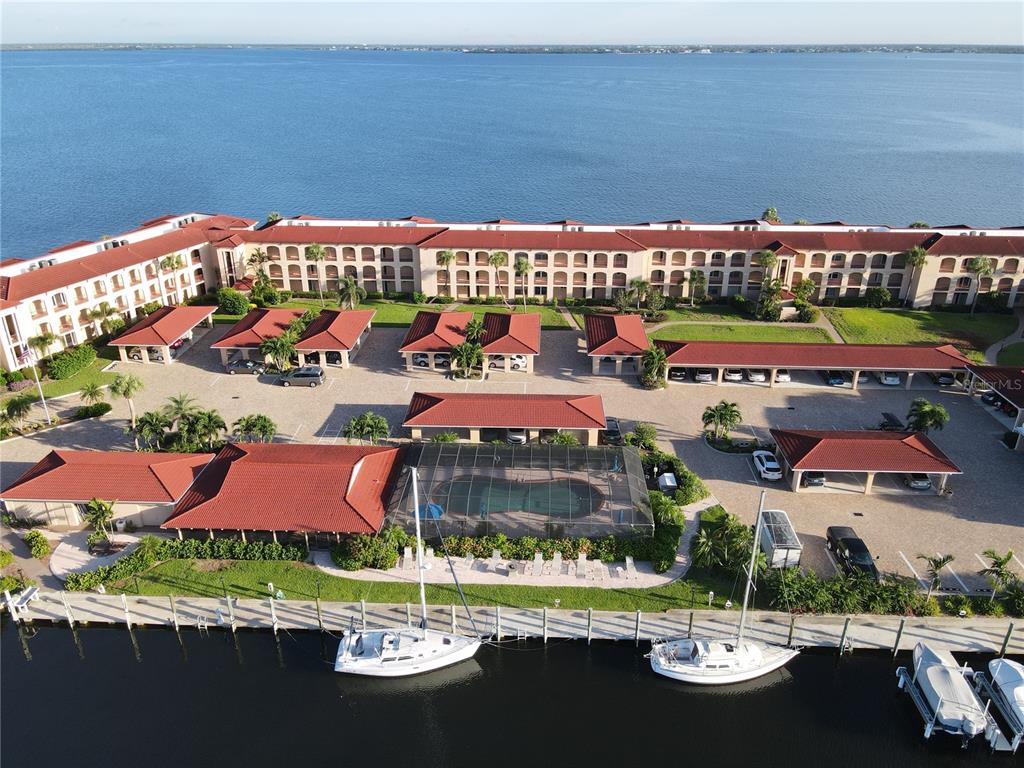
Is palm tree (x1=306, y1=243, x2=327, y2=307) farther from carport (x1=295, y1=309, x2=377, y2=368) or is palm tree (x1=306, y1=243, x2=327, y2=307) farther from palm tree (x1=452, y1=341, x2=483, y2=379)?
palm tree (x1=452, y1=341, x2=483, y2=379)

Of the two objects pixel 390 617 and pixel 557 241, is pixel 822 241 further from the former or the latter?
pixel 390 617

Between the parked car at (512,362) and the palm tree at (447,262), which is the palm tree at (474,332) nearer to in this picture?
the parked car at (512,362)

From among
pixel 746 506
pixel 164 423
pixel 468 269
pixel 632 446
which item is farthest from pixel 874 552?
pixel 468 269

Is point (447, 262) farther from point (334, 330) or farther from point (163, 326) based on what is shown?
point (163, 326)

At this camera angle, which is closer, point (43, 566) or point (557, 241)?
point (43, 566)

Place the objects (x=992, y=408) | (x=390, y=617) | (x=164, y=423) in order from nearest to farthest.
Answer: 1. (x=390, y=617)
2. (x=164, y=423)
3. (x=992, y=408)

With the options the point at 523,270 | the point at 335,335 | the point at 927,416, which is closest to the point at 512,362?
the point at 335,335

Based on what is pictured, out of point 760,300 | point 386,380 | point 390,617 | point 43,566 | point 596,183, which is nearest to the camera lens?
point 390,617
